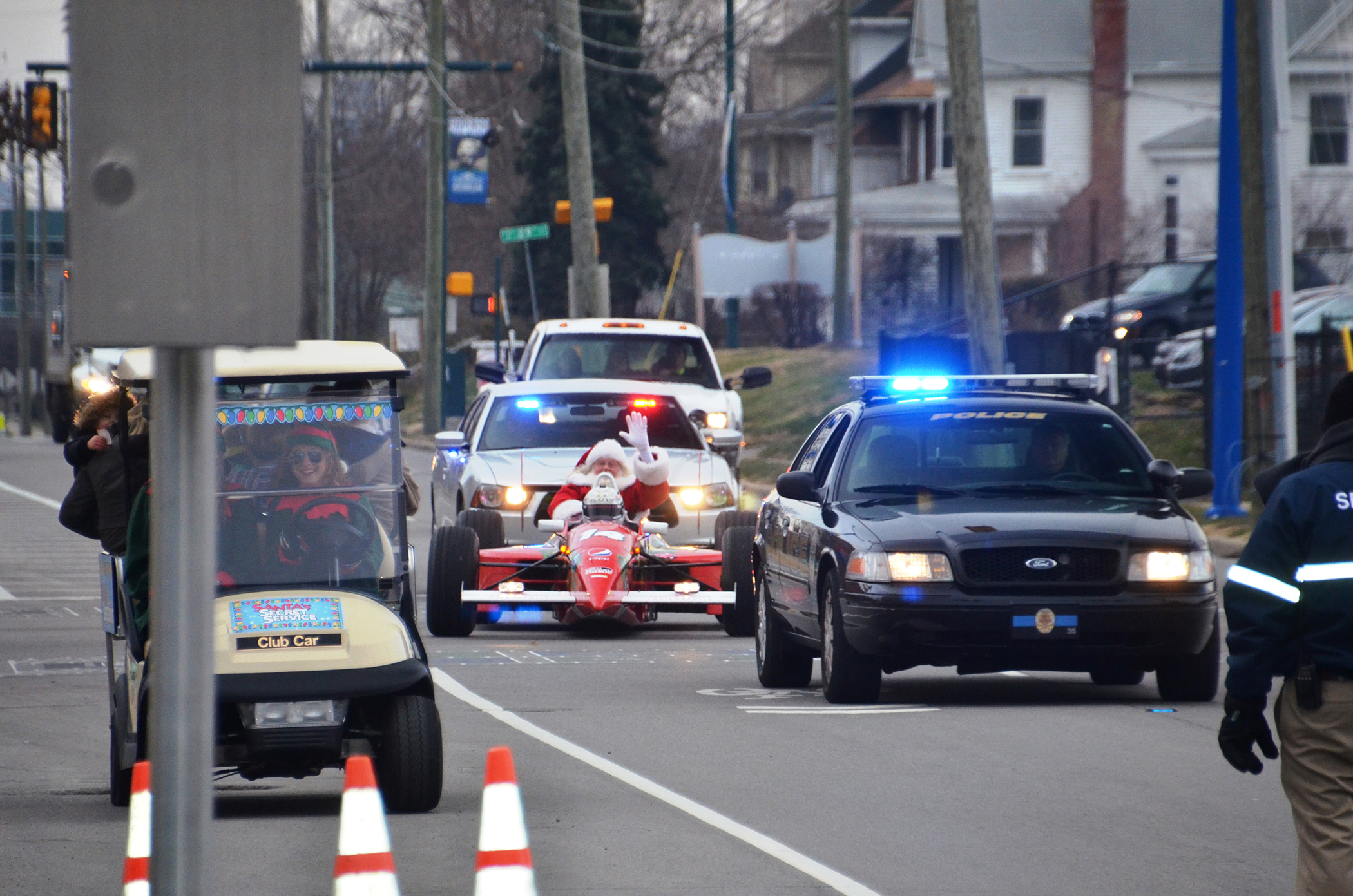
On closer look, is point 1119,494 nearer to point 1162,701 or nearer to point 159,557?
point 1162,701

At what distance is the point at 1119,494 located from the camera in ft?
38.4

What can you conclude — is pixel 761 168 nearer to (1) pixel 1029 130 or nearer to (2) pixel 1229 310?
(1) pixel 1029 130

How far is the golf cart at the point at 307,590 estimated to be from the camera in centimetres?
782

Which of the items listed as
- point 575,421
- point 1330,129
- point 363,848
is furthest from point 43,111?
point 1330,129

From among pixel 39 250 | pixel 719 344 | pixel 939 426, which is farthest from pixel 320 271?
pixel 939 426

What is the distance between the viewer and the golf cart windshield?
8.37 metres

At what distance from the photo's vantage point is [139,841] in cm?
558

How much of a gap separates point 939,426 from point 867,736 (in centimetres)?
232

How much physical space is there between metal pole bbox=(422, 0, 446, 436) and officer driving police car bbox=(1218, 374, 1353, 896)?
36016 mm

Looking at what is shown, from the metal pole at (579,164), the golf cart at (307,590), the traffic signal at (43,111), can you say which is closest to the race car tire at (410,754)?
the golf cart at (307,590)

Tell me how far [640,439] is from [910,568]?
486 centimetres

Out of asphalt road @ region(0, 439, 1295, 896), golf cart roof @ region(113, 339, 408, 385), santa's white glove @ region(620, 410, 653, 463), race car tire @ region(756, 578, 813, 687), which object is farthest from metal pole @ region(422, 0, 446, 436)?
golf cart roof @ region(113, 339, 408, 385)

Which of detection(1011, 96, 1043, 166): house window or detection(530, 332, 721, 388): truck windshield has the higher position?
detection(1011, 96, 1043, 166): house window

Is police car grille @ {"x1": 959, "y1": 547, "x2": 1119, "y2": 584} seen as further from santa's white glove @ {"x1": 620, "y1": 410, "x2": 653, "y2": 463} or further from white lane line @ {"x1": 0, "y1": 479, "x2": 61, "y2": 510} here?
white lane line @ {"x1": 0, "y1": 479, "x2": 61, "y2": 510}
